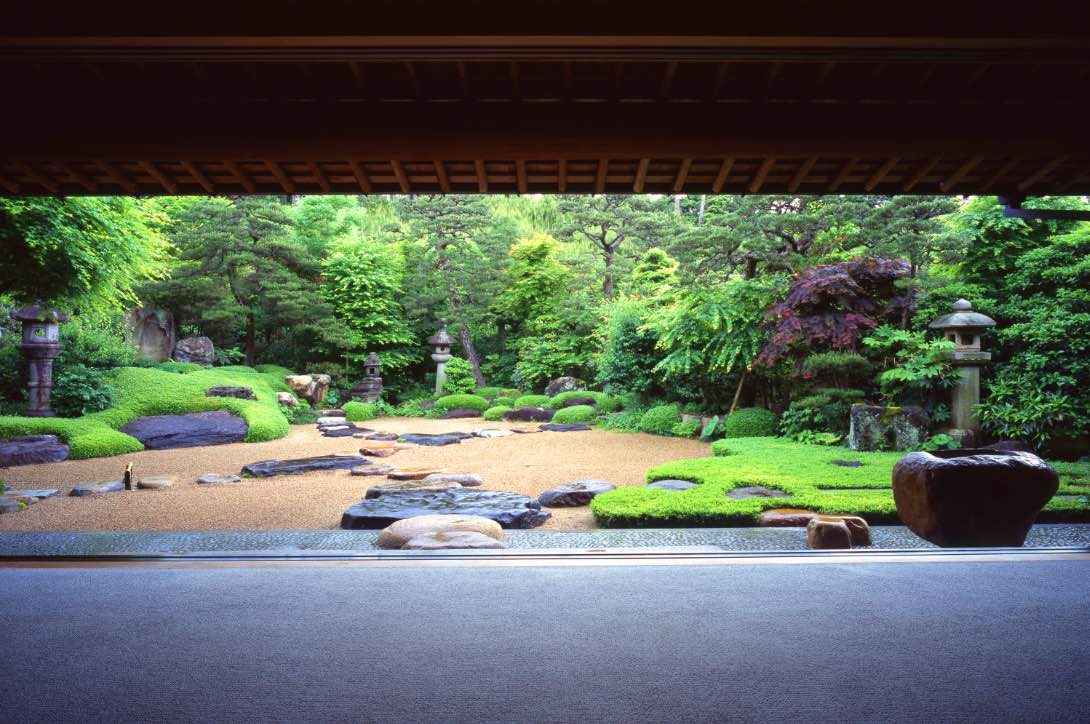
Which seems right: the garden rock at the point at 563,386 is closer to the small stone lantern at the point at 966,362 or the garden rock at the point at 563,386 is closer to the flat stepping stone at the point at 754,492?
the small stone lantern at the point at 966,362

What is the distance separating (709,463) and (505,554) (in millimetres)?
4462

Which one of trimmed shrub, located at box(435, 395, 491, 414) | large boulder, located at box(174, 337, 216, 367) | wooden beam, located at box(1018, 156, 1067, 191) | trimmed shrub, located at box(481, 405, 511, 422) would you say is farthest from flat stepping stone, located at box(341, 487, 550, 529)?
large boulder, located at box(174, 337, 216, 367)

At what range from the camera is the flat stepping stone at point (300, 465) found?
7629mm

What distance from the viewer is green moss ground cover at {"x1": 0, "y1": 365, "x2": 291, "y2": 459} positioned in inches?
344

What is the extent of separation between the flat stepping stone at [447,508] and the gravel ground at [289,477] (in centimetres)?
22

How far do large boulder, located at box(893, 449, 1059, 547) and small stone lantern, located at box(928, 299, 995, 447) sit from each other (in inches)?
164

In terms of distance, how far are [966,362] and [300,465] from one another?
8.95 m

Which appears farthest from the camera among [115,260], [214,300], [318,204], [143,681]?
[318,204]

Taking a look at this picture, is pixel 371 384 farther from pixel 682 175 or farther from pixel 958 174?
pixel 958 174

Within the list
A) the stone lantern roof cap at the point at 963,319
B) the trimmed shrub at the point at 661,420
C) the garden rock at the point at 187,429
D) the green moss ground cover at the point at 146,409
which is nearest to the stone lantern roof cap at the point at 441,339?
the green moss ground cover at the point at 146,409

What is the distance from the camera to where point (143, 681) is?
6.15 feet

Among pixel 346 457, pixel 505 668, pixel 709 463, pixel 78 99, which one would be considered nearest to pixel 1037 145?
pixel 505 668

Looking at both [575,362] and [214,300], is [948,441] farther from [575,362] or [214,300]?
[214,300]

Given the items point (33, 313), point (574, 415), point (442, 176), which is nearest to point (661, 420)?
point (574, 415)
